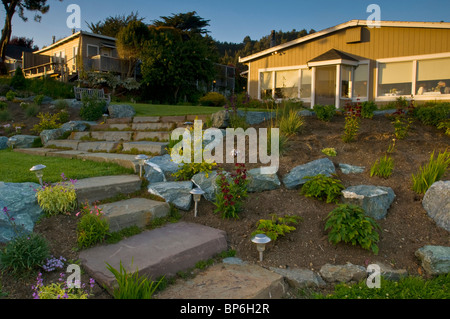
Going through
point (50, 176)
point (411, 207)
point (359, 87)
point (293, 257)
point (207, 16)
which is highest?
point (207, 16)

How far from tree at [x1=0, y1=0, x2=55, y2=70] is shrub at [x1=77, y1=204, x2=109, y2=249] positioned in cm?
2057

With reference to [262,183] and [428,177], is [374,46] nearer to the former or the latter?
[428,177]

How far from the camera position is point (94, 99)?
891 cm

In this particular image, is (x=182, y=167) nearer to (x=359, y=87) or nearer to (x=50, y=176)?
(x=50, y=176)

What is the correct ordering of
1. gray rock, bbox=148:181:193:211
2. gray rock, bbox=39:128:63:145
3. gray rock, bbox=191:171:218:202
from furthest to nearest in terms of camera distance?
gray rock, bbox=39:128:63:145, gray rock, bbox=191:171:218:202, gray rock, bbox=148:181:193:211

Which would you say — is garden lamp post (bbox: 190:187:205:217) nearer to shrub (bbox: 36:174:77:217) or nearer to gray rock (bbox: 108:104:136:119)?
shrub (bbox: 36:174:77:217)

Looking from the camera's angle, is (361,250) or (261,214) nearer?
(361,250)

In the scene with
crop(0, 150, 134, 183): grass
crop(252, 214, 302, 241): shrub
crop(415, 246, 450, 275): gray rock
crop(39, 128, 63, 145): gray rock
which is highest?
crop(39, 128, 63, 145): gray rock

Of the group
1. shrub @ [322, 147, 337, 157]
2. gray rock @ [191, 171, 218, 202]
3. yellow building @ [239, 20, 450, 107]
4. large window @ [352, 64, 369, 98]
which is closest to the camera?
gray rock @ [191, 171, 218, 202]

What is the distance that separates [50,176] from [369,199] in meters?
3.82

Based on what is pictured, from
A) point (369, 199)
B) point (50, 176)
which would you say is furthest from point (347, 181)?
point (50, 176)

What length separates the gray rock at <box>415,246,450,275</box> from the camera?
2664 millimetres

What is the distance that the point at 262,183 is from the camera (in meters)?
4.01

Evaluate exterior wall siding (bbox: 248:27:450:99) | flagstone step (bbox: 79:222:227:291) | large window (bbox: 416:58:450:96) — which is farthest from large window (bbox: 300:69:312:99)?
flagstone step (bbox: 79:222:227:291)
